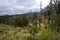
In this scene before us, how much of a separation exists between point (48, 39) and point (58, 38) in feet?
2.36

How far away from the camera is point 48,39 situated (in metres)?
15.8

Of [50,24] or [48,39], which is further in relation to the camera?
[50,24]

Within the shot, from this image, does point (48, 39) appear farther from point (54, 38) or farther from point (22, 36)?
point (22, 36)

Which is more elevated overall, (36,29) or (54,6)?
(54,6)

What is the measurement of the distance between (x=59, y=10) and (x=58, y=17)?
13.1 feet

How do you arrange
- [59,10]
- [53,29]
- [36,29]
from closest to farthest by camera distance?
[53,29] < [36,29] < [59,10]

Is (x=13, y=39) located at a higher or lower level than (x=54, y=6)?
lower

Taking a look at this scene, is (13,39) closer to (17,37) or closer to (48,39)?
(17,37)

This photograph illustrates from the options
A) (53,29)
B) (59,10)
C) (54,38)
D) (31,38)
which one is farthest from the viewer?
(59,10)

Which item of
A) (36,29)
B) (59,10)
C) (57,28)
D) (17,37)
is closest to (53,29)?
(57,28)

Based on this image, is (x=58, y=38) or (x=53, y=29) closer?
(x=58, y=38)

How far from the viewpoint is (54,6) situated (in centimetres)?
2614

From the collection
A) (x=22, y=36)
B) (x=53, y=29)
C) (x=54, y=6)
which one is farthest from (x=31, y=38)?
(x=54, y=6)

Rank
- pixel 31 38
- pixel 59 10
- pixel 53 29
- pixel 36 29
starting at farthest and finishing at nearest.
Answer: pixel 59 10 < pixel 36 29 < pixel 53 29 < pixel 31 38
